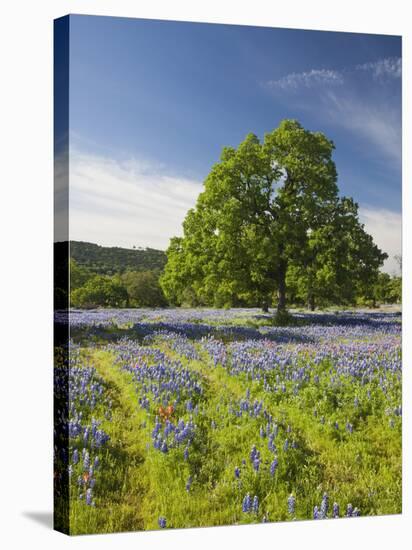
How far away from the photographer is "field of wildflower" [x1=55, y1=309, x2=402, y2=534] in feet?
23.9

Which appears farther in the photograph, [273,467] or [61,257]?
[273,467]

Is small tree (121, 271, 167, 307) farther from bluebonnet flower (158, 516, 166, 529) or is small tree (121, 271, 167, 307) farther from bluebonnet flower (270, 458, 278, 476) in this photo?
bluebonnet flower (158, 516, 166, 529)

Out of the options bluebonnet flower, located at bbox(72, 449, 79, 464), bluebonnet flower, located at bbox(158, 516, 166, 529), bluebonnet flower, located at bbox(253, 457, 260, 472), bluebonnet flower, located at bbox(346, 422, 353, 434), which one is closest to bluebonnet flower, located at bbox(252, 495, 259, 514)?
bluebonnet flower, located at bbox(253, 457, 260, 472)

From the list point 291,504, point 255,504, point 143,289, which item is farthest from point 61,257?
point 291,504

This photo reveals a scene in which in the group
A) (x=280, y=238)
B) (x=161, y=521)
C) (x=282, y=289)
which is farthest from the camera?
(x=280, y=238)

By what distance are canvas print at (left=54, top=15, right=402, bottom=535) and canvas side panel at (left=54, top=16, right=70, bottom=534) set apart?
2 centimetres

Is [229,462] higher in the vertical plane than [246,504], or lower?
higher

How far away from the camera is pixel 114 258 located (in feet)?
25.6

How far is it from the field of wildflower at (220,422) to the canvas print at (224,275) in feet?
0.07

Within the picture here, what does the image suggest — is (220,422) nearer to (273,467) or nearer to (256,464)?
(256,464)

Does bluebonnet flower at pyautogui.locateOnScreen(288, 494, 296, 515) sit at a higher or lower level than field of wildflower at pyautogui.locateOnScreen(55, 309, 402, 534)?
lower

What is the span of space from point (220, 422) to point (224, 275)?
198 cm

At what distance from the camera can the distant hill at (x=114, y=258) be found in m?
7.47

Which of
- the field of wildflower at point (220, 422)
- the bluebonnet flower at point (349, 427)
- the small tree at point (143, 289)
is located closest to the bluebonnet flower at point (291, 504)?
the field of wildflower at point (220, 422)
